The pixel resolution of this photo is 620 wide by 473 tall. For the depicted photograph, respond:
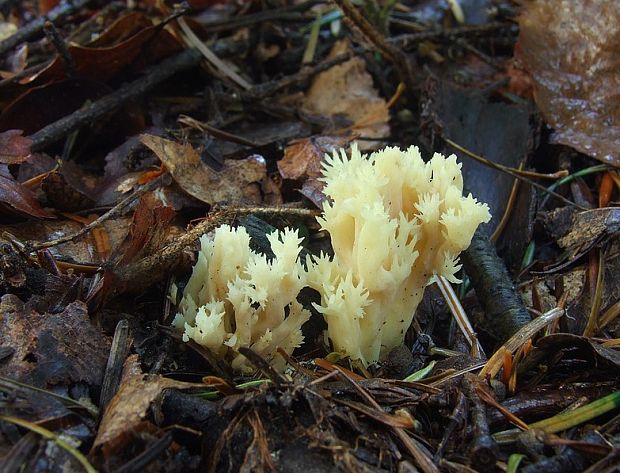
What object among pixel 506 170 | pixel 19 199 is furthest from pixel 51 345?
pixel 506 170

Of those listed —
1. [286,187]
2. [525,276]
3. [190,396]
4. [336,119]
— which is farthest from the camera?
[336,119]

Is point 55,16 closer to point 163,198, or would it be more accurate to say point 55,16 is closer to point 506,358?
point 163,198

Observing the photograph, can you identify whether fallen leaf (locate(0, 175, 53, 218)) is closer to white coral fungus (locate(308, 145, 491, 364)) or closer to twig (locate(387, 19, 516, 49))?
white coral fungus (locate(308, 145, 491, 364))

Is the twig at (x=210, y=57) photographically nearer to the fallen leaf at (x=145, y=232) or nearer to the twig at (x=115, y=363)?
the fallen leaf at (x=145, y=232)

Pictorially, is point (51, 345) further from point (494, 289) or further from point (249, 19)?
point (249, 19)

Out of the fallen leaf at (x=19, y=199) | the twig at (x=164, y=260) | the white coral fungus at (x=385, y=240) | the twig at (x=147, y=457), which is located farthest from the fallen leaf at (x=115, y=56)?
the twig at (x=147, y=457)

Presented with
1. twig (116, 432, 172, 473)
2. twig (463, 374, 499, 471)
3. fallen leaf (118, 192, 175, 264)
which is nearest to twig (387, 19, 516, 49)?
fallen leaf (118, 192, 175, 264)

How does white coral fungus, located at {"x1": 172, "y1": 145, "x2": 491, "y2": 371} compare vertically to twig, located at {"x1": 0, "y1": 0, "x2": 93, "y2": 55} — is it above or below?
below

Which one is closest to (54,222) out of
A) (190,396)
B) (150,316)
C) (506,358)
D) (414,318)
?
(150,316)
